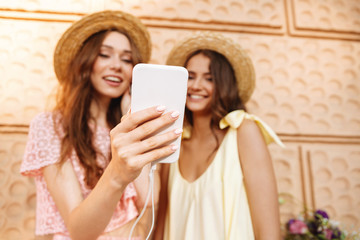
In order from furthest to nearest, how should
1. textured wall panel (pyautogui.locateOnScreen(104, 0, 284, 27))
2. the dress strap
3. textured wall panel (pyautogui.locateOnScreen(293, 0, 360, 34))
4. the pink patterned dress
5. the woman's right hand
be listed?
1. textured wall panel (pyautogui.locateOnScreen(293, 0, 360, 34))
2. textured wall panel (pyautogui.locateOnScreen(104, 0, 284, 27))
3. the dress strap
4. the pink patterned dress
5. the woman's right hand

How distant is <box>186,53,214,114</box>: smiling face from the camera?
1.11 m

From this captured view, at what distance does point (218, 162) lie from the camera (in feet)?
3.33

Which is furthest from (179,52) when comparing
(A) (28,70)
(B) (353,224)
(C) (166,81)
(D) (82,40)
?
(B) (353,224)

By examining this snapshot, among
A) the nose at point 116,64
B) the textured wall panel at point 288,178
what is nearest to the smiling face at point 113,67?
the nose at point 116,64

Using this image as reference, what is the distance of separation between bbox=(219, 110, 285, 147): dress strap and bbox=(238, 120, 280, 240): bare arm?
28mm

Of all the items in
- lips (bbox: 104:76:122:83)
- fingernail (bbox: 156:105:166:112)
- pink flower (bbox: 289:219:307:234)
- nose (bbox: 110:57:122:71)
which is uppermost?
nose (bbox: 110:57:122:71)

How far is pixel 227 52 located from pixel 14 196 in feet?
3.67

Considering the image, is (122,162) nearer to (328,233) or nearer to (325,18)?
(328,233)

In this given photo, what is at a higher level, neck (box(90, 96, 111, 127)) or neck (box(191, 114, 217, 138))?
neck (box(90, 96, 111, 127))

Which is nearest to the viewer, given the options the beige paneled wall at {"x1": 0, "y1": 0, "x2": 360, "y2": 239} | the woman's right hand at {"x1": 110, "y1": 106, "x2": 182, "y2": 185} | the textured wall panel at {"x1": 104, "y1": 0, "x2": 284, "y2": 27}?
Result: the woman's right hand at {"x1": 110, "y1": 106, "x2": 182, "y2": 185}

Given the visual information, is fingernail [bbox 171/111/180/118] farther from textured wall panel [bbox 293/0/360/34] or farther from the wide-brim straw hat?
textured wall panel [bbox 293/0/360/34]

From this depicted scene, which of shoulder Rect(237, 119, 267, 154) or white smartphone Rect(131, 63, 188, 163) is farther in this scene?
shoulder Rect(237, 119, 267, 154)

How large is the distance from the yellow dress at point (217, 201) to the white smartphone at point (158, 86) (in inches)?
16.8

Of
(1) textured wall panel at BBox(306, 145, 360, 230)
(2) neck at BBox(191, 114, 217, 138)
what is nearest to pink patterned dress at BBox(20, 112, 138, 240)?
(2) neck at BBox(191, 114, 217, 138)
